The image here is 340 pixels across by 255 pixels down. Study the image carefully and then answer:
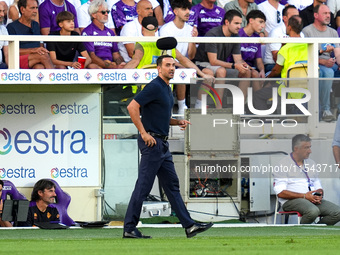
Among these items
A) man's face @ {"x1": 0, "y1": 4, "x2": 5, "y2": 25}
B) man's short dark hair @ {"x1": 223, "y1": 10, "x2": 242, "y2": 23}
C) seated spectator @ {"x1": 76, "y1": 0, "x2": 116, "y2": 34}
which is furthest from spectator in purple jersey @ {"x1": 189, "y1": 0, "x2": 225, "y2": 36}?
man's face @ {"x1": 0, "y1": 4, "x2": 5, "y2": 25}

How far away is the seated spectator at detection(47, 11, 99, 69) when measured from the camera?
15.1m

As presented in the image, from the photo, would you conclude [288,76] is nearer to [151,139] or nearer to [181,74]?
[181,74]

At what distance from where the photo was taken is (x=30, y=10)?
15.2 meters

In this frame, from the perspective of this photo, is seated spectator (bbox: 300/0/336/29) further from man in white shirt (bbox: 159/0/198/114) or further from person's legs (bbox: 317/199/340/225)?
person's legs (bbox: 317/199/340/225)

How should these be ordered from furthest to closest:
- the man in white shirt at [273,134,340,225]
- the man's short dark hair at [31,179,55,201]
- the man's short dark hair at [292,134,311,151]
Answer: the man's short dark hair at [292,134,311,151] → the man in white shirt at [273,134,340,225] → the man's short dark hair at [31,179,55,201]

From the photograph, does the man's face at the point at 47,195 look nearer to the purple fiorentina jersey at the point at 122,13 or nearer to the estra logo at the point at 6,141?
the estra logo at the point at 6,141

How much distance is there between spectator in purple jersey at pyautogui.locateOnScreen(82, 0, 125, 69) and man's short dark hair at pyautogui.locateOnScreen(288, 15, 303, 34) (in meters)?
3.36

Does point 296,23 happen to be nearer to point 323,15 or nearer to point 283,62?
point 323,15

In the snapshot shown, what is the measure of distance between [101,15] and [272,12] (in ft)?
12.8

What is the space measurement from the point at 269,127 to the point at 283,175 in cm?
114

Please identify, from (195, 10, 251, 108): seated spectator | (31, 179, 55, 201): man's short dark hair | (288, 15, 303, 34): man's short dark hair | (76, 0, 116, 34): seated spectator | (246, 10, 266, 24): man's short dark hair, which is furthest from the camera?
(288, 15, 303, 34): man's short dark hair

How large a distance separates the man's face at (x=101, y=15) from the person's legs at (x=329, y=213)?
5005 millimetres

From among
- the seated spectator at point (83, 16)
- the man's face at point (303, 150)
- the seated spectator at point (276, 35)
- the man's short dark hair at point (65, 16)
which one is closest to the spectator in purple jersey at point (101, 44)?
the seated spectator at point (83, 16)

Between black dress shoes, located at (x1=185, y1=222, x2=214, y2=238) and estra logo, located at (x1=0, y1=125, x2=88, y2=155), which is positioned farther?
estra logo, located at (x1=0, y1=125, x2=88, y2=155)
